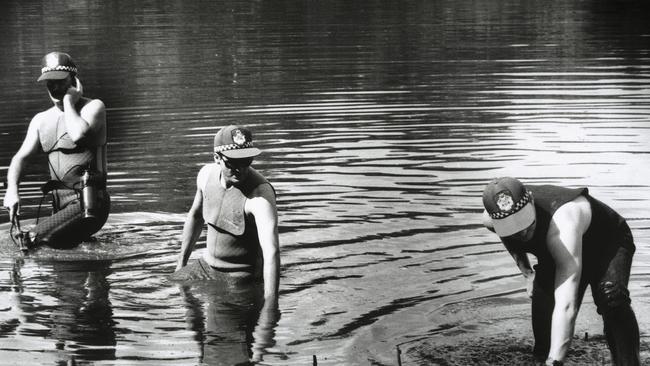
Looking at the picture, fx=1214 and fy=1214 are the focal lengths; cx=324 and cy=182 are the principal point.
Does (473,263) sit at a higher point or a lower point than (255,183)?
lower

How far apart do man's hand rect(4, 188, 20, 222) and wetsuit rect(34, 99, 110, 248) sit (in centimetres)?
35

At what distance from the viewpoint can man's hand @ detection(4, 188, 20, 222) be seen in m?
12.3

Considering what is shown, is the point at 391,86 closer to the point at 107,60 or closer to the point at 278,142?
the point at 278,142

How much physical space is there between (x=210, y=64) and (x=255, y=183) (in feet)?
73.4

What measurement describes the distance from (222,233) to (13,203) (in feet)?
9.10

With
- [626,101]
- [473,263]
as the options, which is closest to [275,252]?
[473,263]

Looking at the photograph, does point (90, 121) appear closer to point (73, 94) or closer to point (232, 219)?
point (73, 94)

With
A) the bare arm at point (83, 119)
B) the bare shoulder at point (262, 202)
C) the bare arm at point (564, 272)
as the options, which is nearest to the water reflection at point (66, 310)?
the bare arm at point (83, 119)

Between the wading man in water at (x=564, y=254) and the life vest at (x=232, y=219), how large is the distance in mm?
2608

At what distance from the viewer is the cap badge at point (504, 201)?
777cm

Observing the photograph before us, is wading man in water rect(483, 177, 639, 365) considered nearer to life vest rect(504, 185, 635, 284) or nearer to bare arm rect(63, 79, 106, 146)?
life vest rect(504, 185, 635, 284)

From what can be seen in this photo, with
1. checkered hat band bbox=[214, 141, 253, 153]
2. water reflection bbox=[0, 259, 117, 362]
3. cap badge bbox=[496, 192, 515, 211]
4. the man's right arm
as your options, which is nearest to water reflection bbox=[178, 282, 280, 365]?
water reflection bbox=[0, 259, 117, 362]

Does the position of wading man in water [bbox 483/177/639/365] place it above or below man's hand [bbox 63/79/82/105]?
below

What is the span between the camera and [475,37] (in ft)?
125
